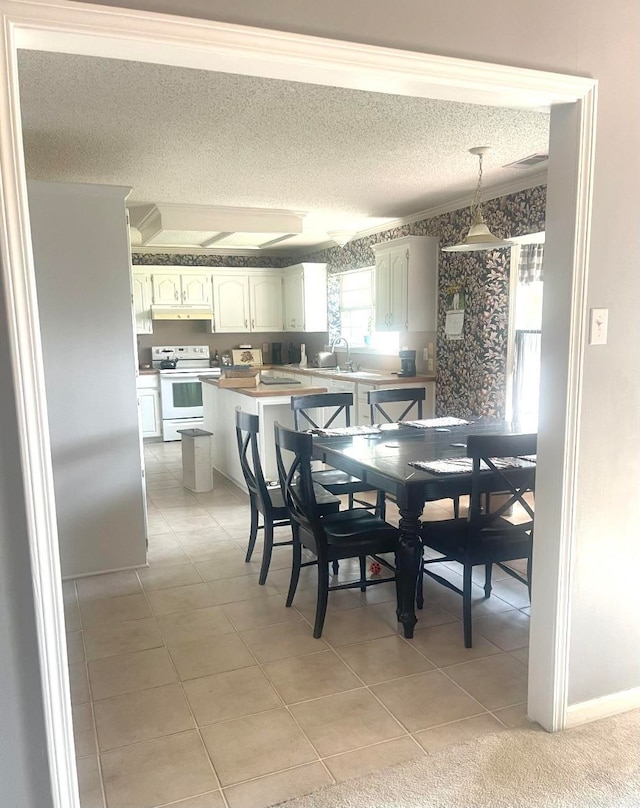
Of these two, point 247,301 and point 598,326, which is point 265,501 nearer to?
point 598,326

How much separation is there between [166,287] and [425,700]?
657cm

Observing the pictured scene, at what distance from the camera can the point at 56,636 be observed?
148 centimetres

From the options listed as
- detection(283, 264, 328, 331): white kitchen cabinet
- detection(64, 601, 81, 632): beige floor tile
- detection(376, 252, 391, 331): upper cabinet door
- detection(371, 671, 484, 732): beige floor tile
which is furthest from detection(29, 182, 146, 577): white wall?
detection(283, 264, 328, 331): white kitchen cabinet

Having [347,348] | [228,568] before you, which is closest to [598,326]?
[228,568]

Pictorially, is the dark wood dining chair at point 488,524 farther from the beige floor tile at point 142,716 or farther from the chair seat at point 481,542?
the beige floor tile at point 142,716

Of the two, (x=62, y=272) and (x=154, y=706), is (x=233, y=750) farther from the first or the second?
(x=62, y=272)

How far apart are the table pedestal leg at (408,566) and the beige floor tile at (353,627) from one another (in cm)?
13

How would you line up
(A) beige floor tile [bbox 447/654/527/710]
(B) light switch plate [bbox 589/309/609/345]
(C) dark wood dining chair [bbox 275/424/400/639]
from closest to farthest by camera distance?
1. (B) light switch plate [bbox 589/309/609/345]
2. (A) beige floor tile [bbox 447/654/527/710]
3. (C) dark wood dining chair [bbox 275/424/400/639]

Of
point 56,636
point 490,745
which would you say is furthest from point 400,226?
point 56,636

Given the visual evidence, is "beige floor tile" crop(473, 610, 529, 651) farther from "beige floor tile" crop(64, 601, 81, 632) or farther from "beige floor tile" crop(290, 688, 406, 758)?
"beige floor tile" crop(64, 601, 81, 632)

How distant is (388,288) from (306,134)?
2611mm

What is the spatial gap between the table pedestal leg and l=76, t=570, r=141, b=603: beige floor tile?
59.2 inches

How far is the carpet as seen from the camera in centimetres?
186

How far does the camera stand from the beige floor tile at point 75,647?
2.71m
